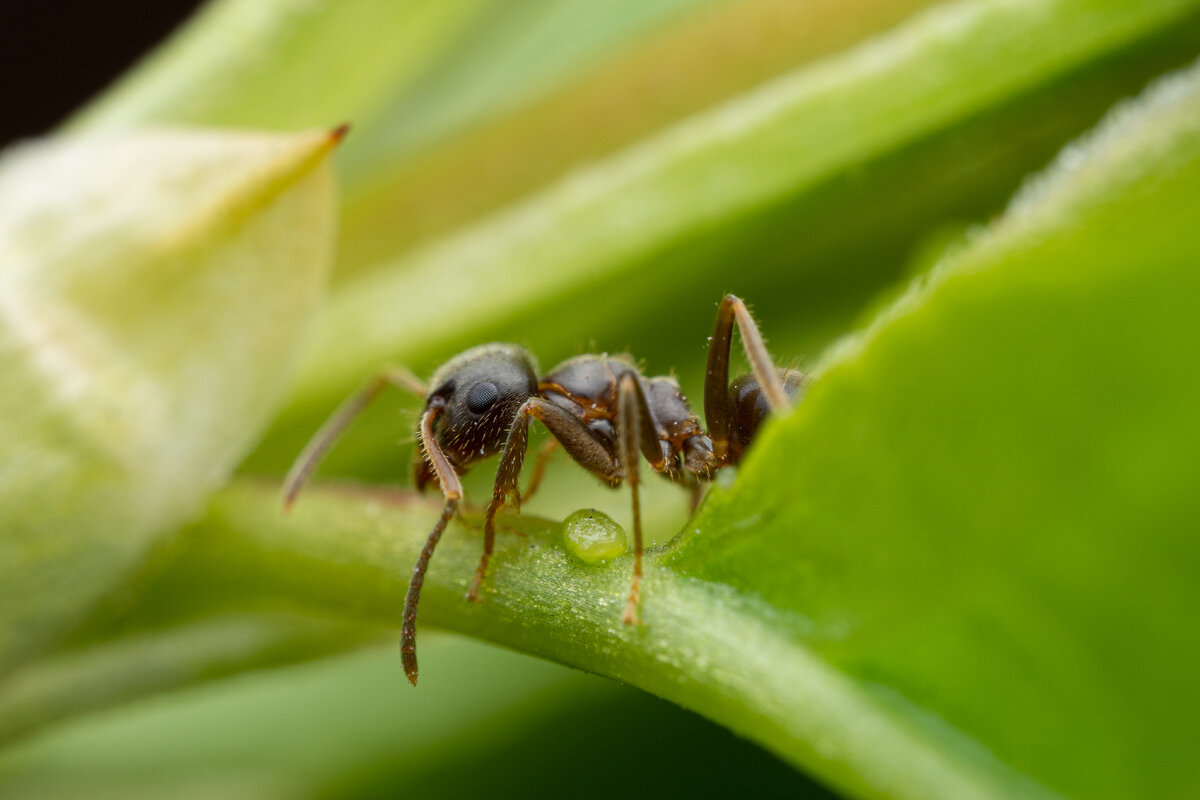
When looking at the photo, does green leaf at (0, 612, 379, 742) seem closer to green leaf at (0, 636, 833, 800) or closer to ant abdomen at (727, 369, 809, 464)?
green leaf at (0, 636, 833, 800)

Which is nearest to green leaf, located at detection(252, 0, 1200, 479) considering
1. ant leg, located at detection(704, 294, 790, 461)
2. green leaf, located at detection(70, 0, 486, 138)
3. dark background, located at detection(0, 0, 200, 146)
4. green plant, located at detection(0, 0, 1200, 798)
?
green plant, located at detection(0, 0, 1200, 798)

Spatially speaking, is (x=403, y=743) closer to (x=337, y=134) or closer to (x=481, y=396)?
(x=481, y=396)

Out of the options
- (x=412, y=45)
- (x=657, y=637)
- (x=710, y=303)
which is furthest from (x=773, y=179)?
(x=657, y=637)

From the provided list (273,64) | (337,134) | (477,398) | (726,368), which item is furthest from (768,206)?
(273,64)

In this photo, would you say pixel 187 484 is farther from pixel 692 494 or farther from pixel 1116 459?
pixel 1116 459

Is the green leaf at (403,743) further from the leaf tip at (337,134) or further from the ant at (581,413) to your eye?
the leaf tip at (337,134)

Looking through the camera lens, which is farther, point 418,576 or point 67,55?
point 67,55
